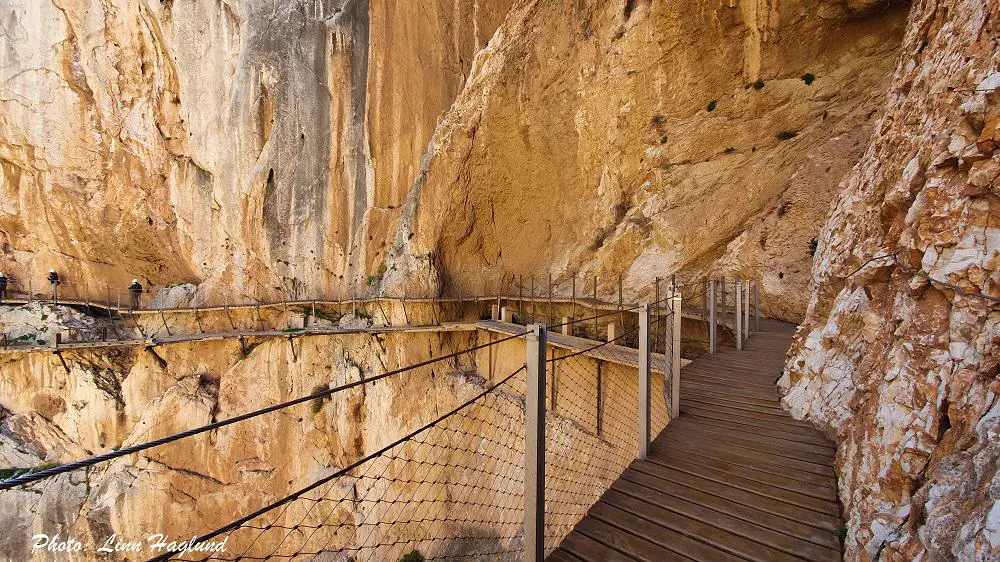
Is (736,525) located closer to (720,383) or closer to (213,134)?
(720,383)

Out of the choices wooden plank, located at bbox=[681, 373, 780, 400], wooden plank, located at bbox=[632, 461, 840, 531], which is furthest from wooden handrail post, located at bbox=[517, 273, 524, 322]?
wooden plank, located at bbox=[632, 461, 840, 531]

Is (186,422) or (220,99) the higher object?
(220,99)

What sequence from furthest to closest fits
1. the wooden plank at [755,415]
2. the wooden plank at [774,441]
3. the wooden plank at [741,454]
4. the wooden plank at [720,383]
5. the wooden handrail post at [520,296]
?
1. the wooden handrail post at [520,296]
2. the wooden plank at [720,383]
3. the wooden plank at [755,415]
4. the wooden plank at [774,441]
5. the wooden plank at [741,454]

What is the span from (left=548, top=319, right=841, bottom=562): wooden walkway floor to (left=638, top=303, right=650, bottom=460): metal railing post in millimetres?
123

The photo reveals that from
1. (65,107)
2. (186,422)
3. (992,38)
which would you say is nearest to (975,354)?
(992,38)

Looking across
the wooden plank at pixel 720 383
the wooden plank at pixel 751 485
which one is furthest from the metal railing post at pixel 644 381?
the wooden plank at pixel 720 383

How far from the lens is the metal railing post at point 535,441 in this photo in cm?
199

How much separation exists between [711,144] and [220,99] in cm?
1874

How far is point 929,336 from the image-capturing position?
6.31ft

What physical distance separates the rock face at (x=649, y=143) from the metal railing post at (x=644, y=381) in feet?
23.5

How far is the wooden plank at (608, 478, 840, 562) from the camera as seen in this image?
2.03 meters

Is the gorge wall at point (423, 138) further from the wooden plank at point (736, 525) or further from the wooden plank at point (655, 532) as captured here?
the wooden plank at point (655, 532)

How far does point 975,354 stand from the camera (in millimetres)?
1642

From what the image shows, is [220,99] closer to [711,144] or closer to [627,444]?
[711,144]
